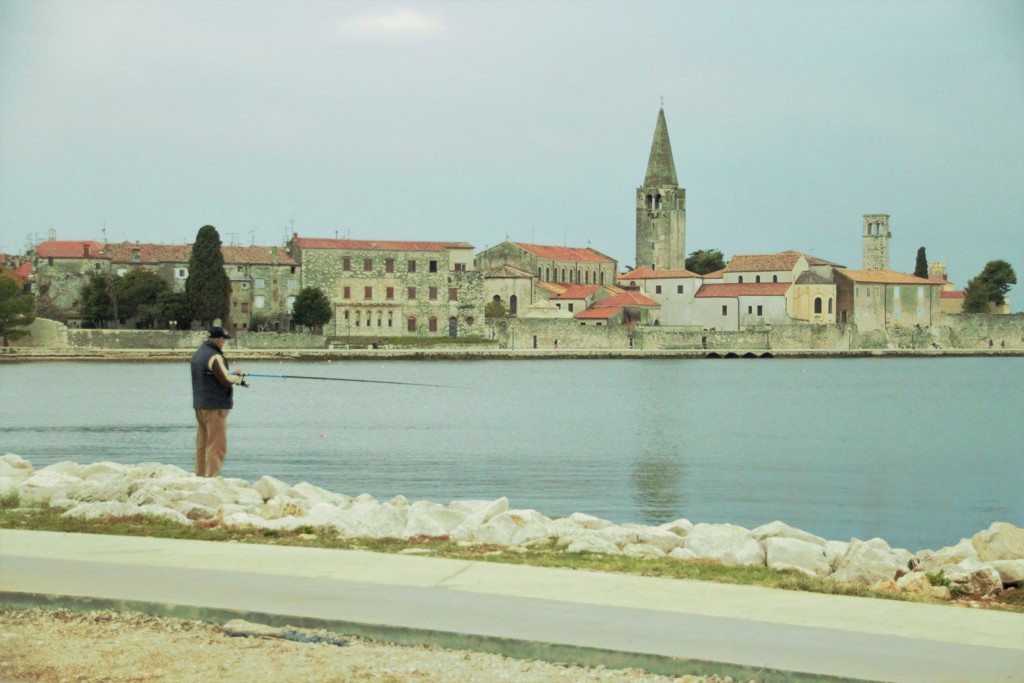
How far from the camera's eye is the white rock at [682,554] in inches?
315

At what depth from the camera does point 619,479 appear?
20406 millimetres

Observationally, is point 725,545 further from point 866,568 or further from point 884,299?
point 884,299

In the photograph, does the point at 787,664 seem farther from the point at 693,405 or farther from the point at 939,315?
the point at 939,315

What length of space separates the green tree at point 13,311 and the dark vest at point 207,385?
2153 inches

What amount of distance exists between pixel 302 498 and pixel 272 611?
5780 millimetres

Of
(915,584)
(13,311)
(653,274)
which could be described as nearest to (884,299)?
(653,274)

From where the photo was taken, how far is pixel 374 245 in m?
74.0

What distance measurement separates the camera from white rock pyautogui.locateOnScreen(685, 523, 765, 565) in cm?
826

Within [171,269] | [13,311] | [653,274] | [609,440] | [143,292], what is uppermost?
[653,274]

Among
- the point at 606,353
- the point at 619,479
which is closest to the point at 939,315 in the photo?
the point at 606,353

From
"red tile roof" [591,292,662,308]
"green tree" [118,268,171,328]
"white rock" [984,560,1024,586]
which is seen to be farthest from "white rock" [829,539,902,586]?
"red tile roof" [591,292,662,308]

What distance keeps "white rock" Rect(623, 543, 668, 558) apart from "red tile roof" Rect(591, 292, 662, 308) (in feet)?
247

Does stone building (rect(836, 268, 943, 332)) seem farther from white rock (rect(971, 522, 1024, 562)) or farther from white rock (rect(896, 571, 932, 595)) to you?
white rock (rect(896, 571, 932, 595))

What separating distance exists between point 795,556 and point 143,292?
62.2 metres
